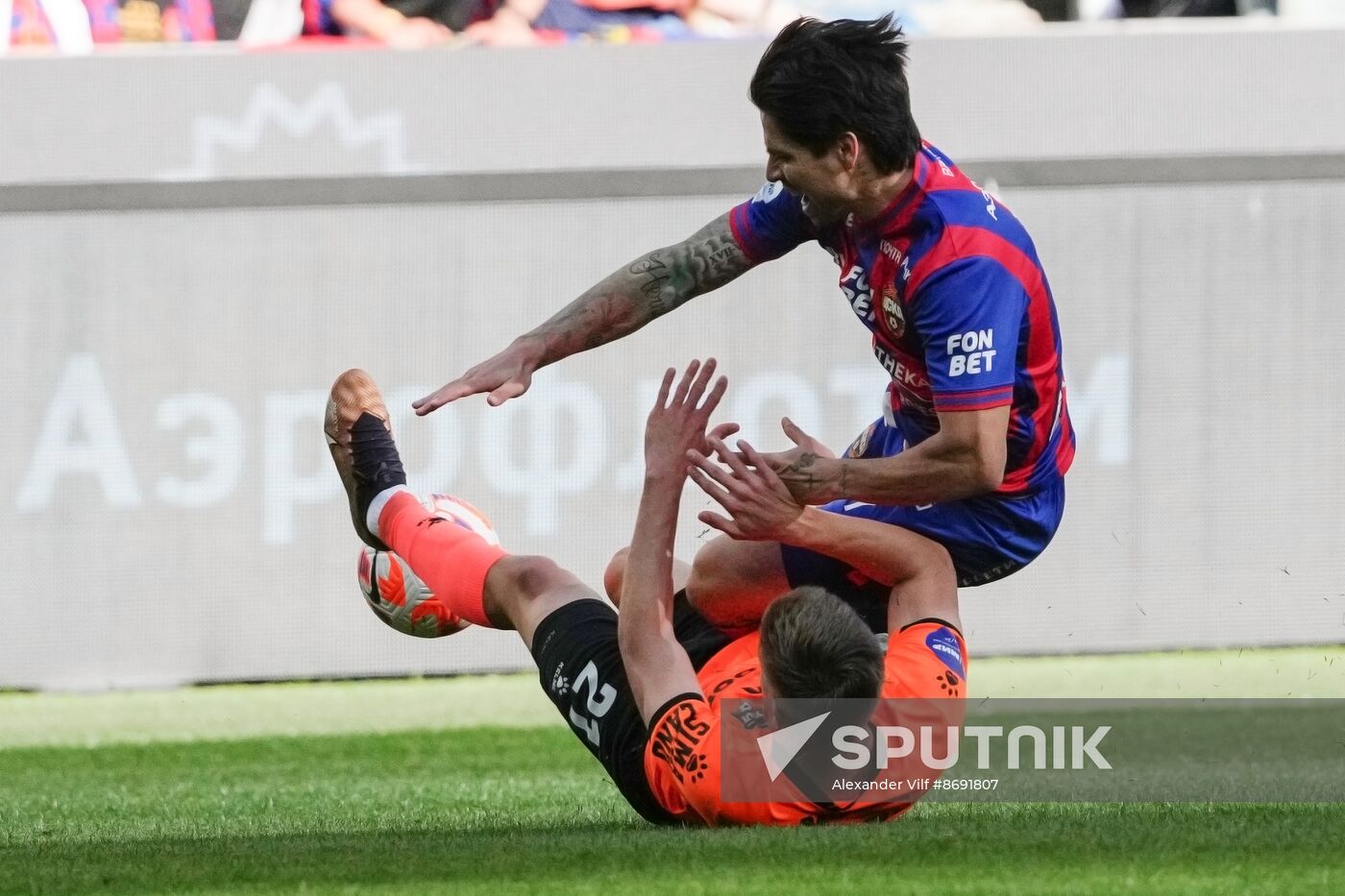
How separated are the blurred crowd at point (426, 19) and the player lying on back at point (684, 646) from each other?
5.52 metres

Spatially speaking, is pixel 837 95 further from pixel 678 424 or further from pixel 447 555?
pixel 447 555

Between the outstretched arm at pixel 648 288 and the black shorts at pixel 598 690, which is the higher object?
the outstretched arm at pixel 648 288

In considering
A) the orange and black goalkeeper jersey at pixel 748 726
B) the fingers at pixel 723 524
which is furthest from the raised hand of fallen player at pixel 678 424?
the orange and black goalkeeper jersey at pixel 748 726

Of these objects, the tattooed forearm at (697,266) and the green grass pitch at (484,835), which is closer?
the green grass pitch at (484,835)

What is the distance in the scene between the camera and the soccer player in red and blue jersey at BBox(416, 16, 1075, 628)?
4.13 meters

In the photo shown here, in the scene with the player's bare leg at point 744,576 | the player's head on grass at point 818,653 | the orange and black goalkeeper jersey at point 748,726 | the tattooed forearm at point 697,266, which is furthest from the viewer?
the tattooed forearm at point 697,266

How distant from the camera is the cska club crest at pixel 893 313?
4340 mm

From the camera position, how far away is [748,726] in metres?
3.87

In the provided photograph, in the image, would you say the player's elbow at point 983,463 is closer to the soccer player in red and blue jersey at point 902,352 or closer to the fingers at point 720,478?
the soccer player in red and blue jersey at point 902,352

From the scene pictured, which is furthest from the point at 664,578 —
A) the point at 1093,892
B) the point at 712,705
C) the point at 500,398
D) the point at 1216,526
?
the point at 1216,526

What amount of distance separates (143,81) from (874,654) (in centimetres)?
648

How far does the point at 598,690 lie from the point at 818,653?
2.24 feet

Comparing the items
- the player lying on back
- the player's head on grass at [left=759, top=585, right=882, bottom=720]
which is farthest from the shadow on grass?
the player's head on grass at [left=759, top=585, right=882, bottom=720]

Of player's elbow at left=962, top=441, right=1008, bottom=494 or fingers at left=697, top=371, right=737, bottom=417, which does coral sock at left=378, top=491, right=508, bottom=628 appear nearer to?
fingers at left=697, top=371, right=737, bottom=417
